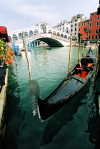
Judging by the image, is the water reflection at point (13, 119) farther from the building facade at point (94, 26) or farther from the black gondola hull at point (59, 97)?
the building facade at point (94, 26)

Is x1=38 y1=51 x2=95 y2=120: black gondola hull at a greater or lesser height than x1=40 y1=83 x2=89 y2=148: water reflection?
greater

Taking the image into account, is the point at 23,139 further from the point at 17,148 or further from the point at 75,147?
the point at 75,147

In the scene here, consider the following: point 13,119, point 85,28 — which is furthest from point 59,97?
point 85,28

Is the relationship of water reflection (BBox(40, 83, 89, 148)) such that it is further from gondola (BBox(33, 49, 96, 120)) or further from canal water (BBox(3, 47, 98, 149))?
gondola (BBox(33, 49, 96, 120))

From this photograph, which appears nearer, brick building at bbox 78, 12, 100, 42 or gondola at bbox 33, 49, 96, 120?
gondola at bbox 33, 49, 96, 120

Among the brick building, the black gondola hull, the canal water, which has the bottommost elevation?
the canal water

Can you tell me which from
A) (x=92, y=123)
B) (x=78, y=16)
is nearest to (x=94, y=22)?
(x=78, y=16)

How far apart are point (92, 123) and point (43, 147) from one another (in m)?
1.50

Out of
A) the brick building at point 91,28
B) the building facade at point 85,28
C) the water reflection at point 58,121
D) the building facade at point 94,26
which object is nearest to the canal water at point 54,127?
the water reflection at point 58,121

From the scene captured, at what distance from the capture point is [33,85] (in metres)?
2.04

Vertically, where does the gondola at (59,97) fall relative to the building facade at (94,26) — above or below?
below

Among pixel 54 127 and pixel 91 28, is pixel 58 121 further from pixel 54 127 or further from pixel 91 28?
pixel 91 28

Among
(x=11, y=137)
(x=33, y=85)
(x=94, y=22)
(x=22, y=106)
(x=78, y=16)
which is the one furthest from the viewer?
(x=78, y=16)

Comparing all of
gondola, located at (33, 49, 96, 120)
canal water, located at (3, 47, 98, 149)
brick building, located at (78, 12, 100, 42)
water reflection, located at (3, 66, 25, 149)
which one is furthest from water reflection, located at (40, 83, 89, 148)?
brick building, located at (78, 12, 100, 42)
